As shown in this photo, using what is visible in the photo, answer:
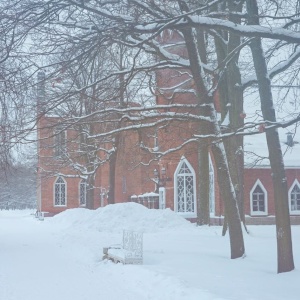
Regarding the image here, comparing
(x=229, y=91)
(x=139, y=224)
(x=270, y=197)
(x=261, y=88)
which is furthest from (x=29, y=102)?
(x=270, y=197)

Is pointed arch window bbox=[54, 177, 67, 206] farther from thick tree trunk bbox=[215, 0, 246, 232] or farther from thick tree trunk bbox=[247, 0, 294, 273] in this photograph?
thick tree trunk bbox=[247, 0, 294, 273]

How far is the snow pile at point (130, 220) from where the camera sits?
27359mm

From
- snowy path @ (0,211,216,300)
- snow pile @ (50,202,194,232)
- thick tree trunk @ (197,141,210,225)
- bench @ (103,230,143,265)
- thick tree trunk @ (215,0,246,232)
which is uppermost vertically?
thick tree trunk @ (215,0,246,232)

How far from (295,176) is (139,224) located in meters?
13.0

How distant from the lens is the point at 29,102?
1491 cm

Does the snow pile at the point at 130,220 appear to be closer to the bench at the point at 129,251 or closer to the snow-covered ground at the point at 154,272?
the snow-covered ground at the point at 154,272

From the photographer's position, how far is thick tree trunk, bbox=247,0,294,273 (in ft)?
40.5

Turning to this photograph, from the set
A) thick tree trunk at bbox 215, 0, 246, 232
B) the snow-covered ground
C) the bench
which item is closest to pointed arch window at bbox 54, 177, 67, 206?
the snow-covered ground

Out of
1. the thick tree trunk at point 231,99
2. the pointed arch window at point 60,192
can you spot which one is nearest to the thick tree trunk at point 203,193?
the thick tree trunk at point 231,99

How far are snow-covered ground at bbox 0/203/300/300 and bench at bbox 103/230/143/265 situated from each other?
0.73 ft

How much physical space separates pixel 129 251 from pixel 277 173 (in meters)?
4.46

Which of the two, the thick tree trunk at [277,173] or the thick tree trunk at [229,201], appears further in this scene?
the thick tree trunk at [229,201]

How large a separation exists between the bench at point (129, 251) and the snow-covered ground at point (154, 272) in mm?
221

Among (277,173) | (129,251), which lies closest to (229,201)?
(277,173)
